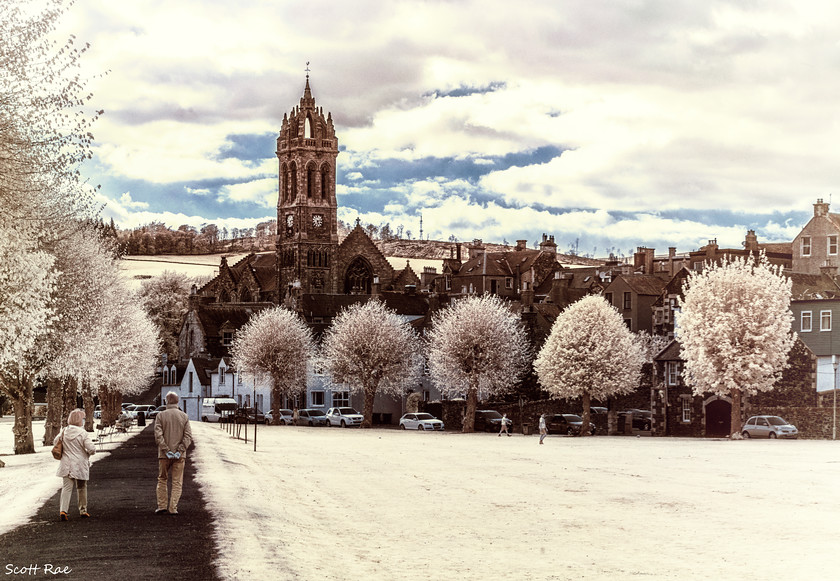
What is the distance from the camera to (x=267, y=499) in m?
30.9

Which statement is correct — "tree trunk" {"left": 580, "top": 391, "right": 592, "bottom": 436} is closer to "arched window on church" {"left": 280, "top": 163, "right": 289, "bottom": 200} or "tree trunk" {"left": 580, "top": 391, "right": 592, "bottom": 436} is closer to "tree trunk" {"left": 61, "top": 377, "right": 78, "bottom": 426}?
"tree trunk" {"left": 61, "top": 377, "right": 78, "bottom": 426}

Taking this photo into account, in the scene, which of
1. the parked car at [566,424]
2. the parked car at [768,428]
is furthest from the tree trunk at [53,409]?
the parked car at [768,428]

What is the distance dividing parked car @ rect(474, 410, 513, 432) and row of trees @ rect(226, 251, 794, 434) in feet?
5.58

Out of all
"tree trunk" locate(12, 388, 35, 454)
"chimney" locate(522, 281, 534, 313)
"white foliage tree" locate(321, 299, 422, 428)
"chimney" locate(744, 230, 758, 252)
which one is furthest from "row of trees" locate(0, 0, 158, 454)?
"chimney" locate(744, 230, 758, 252)

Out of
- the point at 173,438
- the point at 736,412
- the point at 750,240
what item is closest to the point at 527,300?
the point at 750,240

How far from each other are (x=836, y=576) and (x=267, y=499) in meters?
15.8

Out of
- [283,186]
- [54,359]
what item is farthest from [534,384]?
[283,186]

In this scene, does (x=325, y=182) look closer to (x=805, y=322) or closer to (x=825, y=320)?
(x=805, y=322)

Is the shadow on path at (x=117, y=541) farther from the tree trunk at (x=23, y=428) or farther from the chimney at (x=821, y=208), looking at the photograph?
the chimney at (x=821, y=208)

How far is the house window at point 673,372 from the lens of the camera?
7967cm

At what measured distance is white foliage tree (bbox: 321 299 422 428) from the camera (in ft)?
312

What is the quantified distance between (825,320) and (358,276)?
91.2 meters

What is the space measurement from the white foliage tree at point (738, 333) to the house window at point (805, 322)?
6.54 metres

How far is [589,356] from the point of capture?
259 feet
